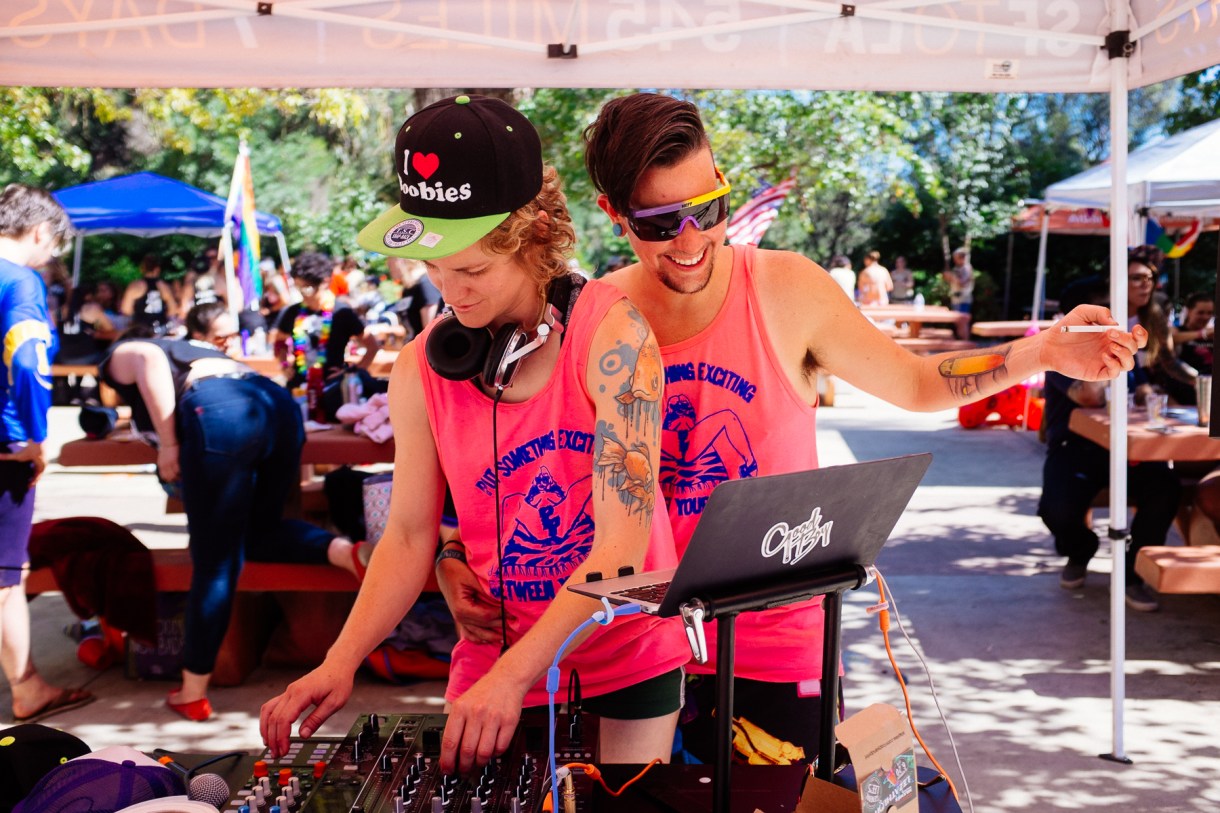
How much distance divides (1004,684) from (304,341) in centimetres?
506

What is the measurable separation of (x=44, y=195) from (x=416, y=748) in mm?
3641

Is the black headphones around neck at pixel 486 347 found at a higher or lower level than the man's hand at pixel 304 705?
higher

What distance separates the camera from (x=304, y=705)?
1.78 m

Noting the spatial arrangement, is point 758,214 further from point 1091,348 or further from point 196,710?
point 1091,348

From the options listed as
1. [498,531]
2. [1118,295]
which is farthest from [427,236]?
[1118,295]

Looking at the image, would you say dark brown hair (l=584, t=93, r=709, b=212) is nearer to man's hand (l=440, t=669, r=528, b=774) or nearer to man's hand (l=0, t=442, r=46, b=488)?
man's hand (l=440, t=669, r=528, b=774)

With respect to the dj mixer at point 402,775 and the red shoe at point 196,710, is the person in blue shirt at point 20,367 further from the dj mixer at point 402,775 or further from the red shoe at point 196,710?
the dj mixer at point 402,775

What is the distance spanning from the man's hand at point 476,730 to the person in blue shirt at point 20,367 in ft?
11.2

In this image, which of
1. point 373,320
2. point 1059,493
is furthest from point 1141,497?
point 373,320

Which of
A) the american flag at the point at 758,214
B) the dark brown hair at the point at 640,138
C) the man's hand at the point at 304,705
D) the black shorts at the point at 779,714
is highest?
the american flag at the point at 758,214

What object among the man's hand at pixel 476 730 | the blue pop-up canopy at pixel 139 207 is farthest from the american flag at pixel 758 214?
the blue pop-up canopy at pixel 139 207

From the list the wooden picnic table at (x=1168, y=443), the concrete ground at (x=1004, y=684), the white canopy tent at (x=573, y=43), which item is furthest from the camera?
the wooden picnic table at (x=1168, y=443)

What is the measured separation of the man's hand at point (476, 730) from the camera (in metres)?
1.53

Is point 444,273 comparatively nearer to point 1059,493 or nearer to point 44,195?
point 44,195
